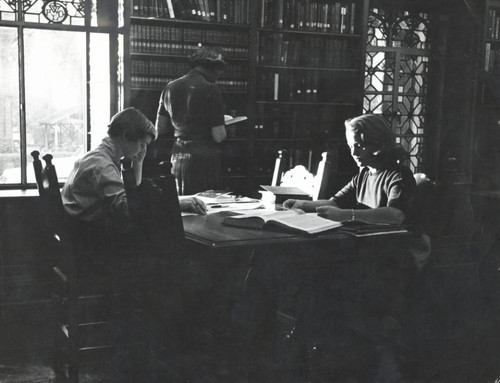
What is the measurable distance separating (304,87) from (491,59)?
185 cm

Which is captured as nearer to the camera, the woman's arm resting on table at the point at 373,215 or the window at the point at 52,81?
the woman's arm resting on table at the point at 373,215

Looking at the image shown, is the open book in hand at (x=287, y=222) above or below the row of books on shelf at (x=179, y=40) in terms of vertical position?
below

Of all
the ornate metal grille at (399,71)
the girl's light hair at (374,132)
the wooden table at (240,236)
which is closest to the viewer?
the wooden table at (240,236)

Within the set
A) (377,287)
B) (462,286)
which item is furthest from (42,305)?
(462,286)

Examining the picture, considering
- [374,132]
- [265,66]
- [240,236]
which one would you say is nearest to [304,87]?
[265,66]

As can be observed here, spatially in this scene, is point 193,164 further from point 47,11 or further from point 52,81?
point 47,11

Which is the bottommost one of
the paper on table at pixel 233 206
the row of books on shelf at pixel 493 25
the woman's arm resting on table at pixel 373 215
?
the paper on table at pixel 233 206

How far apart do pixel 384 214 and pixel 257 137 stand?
2.60m

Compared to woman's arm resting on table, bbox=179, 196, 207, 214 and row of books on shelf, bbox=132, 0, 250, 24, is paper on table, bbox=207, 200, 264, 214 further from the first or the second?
row of books on shelf, bbox=132, 0, 250, 24

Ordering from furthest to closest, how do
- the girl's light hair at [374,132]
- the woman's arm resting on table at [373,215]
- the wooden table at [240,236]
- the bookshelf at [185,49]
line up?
the bookshelf at [185,49]
the girl's light hair at [374,132]
the woman's arm resting on table at [373,215]
the wooden table at [240,236]

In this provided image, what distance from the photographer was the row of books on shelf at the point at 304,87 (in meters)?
5.15

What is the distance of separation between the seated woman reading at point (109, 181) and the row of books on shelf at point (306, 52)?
229 cm

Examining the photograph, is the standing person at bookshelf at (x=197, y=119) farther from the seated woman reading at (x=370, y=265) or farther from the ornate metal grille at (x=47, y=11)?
the seated woman reading at (x=370, y=265)

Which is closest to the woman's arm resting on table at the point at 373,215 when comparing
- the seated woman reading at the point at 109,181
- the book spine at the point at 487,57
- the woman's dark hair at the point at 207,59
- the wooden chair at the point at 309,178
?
the seated woman reading at the point at 109,181
